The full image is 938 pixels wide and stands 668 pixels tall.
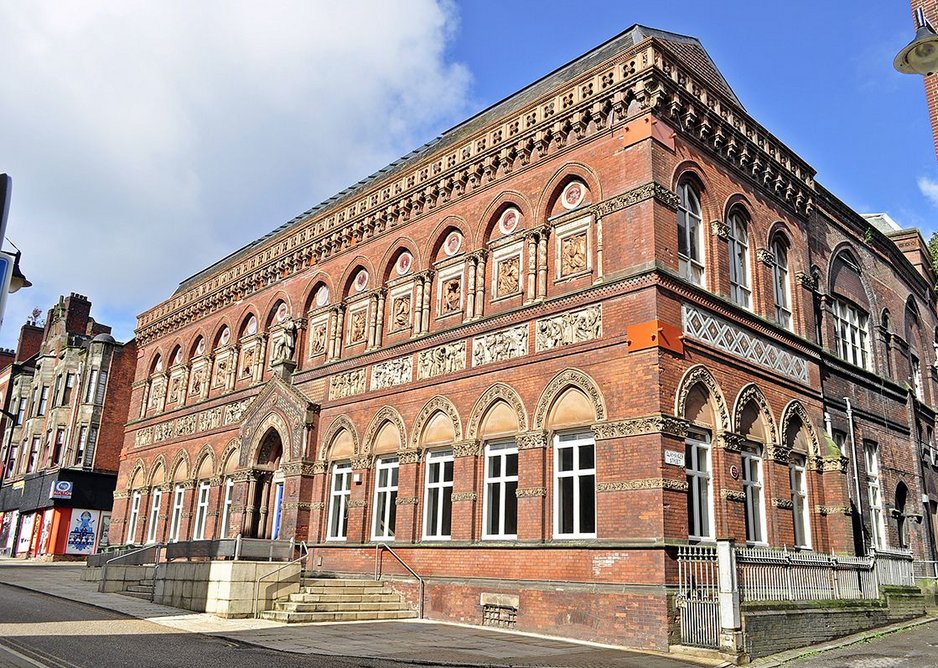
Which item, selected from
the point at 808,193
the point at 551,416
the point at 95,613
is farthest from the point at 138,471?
the point at 808,193

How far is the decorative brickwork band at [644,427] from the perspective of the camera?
1485cm

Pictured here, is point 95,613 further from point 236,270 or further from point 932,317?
point 932,317

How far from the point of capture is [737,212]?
63.6 feet

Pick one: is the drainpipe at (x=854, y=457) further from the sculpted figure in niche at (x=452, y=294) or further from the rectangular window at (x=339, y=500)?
the rectangular window at (x=339, y=500)

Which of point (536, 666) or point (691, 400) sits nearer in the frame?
point (536, 666)

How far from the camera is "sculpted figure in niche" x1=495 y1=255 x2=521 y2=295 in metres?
18.8

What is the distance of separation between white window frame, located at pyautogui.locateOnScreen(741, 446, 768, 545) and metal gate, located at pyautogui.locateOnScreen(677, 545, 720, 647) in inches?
103

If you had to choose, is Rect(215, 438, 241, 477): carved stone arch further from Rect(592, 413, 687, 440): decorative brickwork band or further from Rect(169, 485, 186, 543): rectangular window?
Rect(592, 413, 687, 440): decorative brickwork band

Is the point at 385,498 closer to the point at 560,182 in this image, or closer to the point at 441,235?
the point at 441,235

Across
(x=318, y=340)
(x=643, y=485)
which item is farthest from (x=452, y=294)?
(x=643, y=485)

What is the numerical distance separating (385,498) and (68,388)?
110ft

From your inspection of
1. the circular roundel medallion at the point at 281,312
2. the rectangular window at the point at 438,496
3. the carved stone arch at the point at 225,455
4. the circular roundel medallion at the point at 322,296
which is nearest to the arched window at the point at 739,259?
the rectangular window at the point at 438,496

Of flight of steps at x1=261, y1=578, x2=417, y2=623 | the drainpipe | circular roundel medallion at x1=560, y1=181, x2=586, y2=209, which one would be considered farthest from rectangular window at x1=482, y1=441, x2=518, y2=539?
the drainpipe

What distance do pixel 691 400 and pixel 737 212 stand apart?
19.0ft
